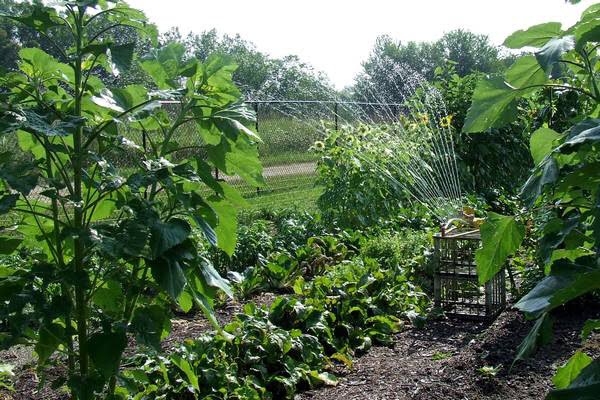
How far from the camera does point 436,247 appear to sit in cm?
561

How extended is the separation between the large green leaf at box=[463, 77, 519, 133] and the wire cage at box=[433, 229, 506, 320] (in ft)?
10.8

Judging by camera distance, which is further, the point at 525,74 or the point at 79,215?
the point at 79,215

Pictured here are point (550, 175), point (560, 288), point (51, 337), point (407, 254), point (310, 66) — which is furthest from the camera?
point (310, 66)

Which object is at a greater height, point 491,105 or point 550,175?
point 491,105

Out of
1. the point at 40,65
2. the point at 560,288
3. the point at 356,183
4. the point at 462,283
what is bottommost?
the point at 462,283

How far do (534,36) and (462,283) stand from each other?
372 cm

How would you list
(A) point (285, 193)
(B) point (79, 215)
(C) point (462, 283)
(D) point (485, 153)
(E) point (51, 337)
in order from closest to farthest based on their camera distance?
(B) point (79, 215)
(E) point (51, 337)
(C) point (462, 283)
(D) point (485, 153)
(A) point (285, 193)

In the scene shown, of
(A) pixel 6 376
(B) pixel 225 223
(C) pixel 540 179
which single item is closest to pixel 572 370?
(C) pixel 540 179

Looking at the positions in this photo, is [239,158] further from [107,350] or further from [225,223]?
[107,350]

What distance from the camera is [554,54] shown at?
1.78m

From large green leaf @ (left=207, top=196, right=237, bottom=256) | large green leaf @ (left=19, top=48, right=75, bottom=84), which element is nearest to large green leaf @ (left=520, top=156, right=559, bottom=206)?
large green leaf @ (left=207, top=196, right=237, bottom=256)

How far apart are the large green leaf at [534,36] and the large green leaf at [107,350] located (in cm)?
138

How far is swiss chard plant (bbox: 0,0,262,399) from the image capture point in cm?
212

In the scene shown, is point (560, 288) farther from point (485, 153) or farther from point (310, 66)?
point (310, 66)
